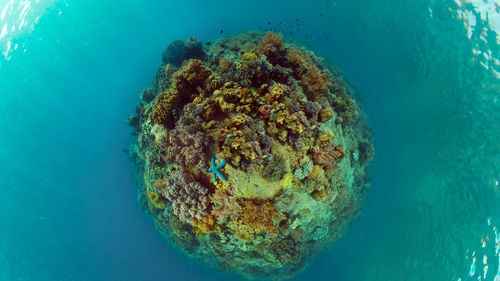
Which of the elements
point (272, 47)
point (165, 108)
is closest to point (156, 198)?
point (165, 108)

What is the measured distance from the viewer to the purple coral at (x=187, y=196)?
695 cm

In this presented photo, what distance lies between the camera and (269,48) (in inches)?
338

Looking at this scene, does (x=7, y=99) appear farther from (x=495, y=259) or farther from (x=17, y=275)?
(x=495, y=259)

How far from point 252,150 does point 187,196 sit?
8.20ft

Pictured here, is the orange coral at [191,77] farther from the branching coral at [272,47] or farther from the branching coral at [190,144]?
the branching coral at [272,47]

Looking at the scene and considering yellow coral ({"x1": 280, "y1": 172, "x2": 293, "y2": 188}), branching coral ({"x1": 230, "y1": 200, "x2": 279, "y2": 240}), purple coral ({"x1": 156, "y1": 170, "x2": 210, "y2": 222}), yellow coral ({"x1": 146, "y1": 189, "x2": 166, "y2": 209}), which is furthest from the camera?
yellow coral ({"x1": 146, "y1": 189, "x2": 166, "y2": 209})

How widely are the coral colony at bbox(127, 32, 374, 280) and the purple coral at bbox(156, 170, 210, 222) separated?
0.03 metres

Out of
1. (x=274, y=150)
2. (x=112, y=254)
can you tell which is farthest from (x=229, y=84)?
(x=112, y=254)

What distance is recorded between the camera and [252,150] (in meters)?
6.27

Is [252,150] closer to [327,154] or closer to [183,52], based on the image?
[327,154]

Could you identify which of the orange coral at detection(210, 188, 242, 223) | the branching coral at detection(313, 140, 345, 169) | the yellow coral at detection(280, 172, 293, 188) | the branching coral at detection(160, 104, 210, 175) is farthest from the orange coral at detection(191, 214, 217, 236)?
the branching coral at detection(313, 140, 345, 169)

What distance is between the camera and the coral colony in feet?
22.2

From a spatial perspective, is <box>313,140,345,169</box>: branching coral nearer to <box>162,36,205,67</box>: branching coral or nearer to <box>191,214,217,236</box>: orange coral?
<box>191,214,217,236</box>: orange coral

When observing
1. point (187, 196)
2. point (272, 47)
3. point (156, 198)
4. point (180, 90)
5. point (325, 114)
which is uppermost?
point (272, 47)
